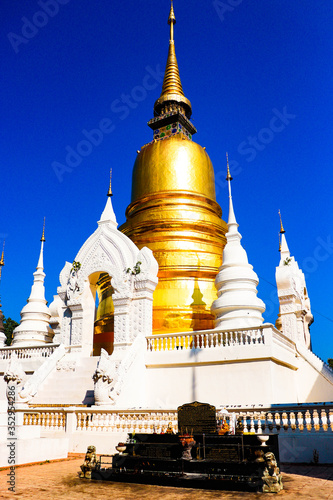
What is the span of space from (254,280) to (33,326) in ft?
40.2

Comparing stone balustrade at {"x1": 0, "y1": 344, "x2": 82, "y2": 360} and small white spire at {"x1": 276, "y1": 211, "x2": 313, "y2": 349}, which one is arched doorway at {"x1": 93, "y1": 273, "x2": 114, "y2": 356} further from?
small white spire at {"x1": 276, "y1": 211, "x2": 313, "y2": 349}

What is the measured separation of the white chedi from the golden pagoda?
6.76ft

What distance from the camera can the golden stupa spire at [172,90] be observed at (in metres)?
26.8

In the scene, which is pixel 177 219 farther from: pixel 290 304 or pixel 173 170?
pixel 290 304

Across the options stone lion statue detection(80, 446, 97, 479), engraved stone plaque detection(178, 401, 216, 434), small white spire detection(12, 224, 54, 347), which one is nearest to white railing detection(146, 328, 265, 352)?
engraved stone plaque detection(178, 401, 216, 434)

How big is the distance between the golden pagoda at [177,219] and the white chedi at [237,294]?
6.76 ft

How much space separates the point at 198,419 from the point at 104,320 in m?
12.0

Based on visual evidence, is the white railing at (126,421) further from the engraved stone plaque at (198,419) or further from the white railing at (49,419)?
the engraved stone plaque at (198,419)

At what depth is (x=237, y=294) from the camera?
16.1 metres

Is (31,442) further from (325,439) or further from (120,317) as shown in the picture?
(120,317)

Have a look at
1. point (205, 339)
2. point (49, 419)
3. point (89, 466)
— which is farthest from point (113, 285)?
point (89, 466)

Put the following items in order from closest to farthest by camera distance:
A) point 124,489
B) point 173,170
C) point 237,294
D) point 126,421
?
point 124,489, point 126,421, point 237,294, point 173,170

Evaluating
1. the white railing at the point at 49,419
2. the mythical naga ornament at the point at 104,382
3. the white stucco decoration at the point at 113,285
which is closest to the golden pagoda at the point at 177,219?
the white stucco decoration at the point at 113,285

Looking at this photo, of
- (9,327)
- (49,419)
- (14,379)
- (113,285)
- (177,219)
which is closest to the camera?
(49,419)
